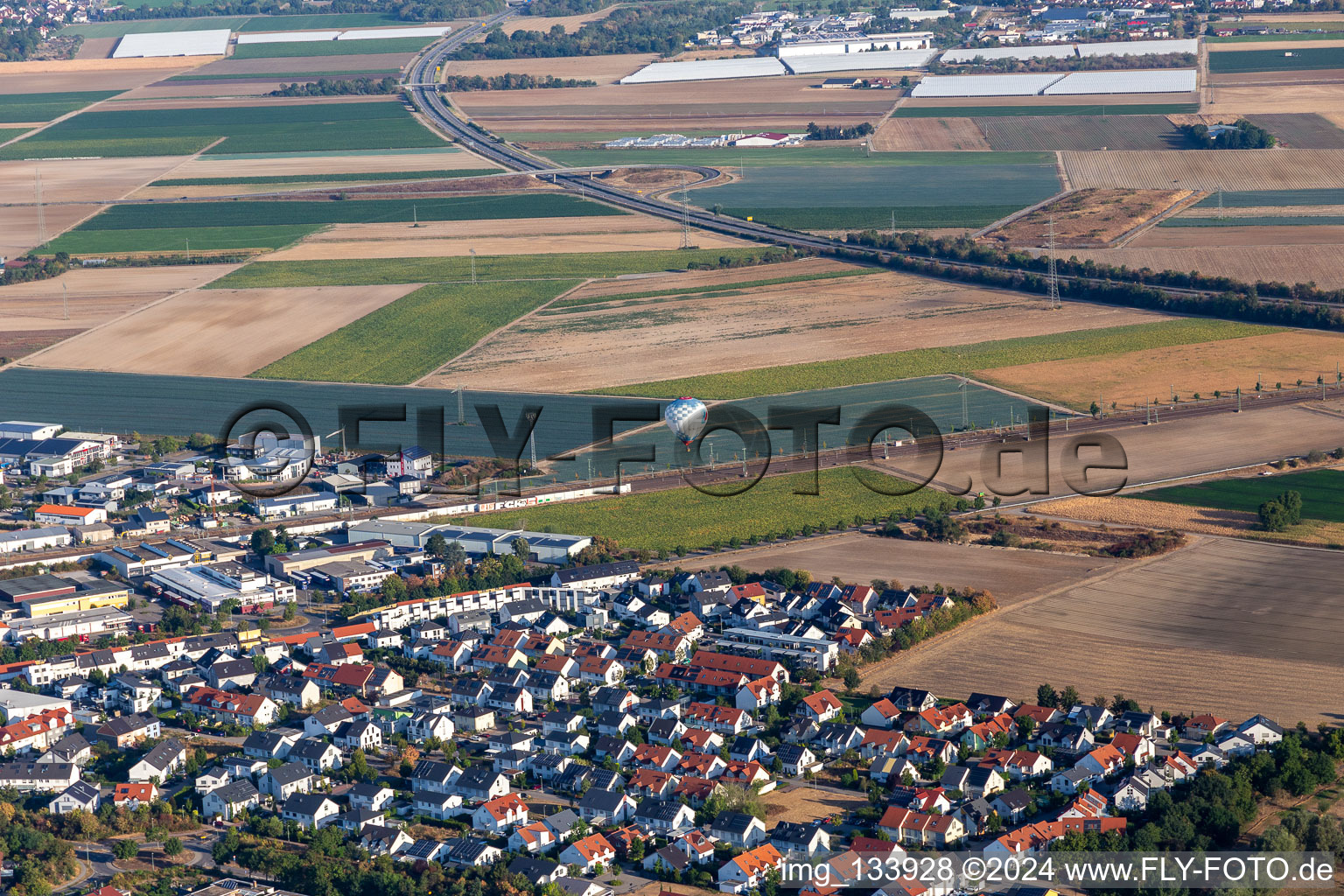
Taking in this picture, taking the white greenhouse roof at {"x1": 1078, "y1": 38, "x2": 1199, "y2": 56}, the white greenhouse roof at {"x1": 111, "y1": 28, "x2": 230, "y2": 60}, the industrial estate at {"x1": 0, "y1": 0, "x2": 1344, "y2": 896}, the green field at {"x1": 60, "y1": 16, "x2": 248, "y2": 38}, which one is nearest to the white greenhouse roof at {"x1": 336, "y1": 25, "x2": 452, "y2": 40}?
the white greenhouse roof at {"x1": 111, "y1": 28, "x2": 230, "y2": 60}

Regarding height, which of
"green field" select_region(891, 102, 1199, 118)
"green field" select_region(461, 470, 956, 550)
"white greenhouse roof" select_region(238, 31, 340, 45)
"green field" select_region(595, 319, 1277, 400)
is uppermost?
"white greenhouse roof" select_region(238, 31, 340, 45)

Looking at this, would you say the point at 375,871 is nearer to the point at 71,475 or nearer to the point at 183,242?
the point at 71,475

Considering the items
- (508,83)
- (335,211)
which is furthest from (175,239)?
(508,83)

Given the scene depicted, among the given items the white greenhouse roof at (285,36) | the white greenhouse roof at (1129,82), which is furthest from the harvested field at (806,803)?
the white greenhouse roof at (285,36)

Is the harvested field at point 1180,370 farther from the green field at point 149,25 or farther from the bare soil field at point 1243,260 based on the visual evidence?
the green field at point 149,25

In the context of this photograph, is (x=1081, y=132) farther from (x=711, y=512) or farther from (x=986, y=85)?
(x=711, y=512)

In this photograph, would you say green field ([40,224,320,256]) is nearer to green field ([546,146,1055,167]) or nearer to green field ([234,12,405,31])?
green field ([546,146,1055,167])
